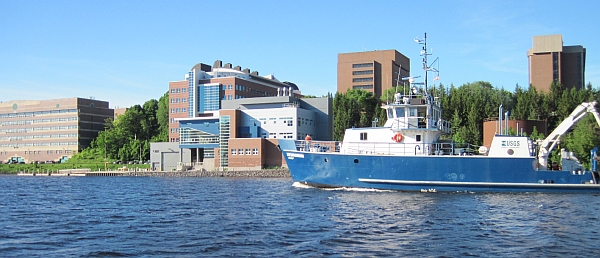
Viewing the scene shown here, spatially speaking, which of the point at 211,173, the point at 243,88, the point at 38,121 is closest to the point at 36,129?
the point at 38,121

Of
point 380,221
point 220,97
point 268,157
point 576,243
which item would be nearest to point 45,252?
point 380,221

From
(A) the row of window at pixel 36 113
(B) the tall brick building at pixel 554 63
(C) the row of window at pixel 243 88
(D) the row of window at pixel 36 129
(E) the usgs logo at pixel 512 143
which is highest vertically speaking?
(B) the tall brick building at pixel 554 63

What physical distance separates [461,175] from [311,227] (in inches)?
625

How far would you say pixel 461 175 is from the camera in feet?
110

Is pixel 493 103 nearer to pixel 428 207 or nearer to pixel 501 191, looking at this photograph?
pixel 501 191

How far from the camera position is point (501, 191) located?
33.5 meters

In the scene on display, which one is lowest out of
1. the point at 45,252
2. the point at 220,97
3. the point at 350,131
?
the point at 45,252

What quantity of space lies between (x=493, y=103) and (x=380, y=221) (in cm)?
5457

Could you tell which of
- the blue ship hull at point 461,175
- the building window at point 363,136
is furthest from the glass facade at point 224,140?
the blue ship hull at point 461,175

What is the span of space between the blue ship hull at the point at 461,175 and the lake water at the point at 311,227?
1822 mm

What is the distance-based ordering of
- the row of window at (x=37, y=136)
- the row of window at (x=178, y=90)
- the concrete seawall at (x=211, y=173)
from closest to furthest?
the concrete seawall at (x=211, y=173) < the row of window at (x=178, y=90) < the row of window at (x=37, y=136)

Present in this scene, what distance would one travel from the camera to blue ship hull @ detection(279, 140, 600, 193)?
33.2 meters

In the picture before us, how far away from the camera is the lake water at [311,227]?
16703mm

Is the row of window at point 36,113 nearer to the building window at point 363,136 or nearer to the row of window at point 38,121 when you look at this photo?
the row of window at point 38,121
